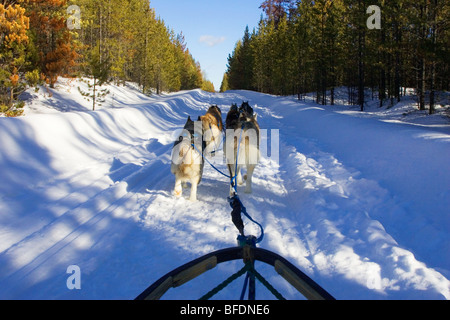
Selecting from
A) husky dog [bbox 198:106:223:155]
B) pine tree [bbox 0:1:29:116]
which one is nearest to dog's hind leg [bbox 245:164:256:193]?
Result: husky dog [bbox 198:106:223:155]

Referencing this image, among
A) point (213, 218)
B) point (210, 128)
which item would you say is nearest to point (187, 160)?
point (213, 218)

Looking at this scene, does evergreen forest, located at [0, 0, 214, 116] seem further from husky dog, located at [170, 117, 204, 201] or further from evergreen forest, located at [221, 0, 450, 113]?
→ evergreen forest, located at [221, 0, 450, 113]

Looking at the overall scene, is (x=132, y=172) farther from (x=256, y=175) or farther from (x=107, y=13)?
(x=107, y=13)

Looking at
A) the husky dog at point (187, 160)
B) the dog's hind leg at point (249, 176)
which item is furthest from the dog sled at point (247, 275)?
the dog's hind leg at point (249, 176)

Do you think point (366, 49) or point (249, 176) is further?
point (366, 49)

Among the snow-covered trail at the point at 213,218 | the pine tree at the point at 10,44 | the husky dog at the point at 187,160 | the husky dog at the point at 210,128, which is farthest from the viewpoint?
the pine tree at the point at 10,44

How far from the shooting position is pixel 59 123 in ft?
27.4

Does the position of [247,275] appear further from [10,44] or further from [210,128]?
[10,44]

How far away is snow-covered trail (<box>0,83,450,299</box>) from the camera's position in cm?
279

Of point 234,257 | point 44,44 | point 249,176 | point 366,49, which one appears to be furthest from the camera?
point 366,49

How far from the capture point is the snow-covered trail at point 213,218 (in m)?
2.79

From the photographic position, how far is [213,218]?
420cm

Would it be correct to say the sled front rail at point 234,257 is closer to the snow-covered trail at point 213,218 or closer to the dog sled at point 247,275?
the dog sled at point 247,275
